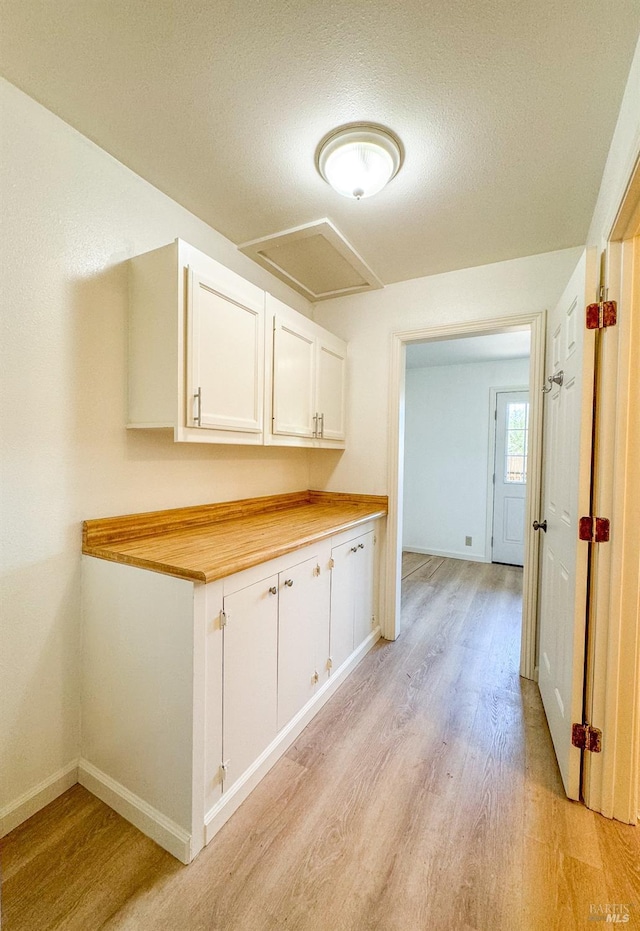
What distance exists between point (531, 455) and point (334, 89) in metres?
2.00

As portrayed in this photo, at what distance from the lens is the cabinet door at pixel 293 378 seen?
2.11 metres

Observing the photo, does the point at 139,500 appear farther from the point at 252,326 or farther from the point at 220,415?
the point at 252,326

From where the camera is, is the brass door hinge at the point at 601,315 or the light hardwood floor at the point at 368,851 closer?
the light hardwood floor at the point at 368,851

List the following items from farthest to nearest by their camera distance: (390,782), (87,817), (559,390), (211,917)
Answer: (559,390), (390,782), (87,817), (211,917)

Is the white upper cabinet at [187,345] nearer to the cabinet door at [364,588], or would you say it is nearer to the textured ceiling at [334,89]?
the textured ceiling at [334,89]

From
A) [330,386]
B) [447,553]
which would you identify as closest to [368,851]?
[330,386]

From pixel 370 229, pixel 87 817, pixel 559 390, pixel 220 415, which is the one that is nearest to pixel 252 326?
pixel 220 415

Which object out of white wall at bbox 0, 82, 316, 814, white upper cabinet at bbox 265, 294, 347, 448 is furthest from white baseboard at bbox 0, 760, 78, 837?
white upper cabinet at bbox 265, 294, 347, 448

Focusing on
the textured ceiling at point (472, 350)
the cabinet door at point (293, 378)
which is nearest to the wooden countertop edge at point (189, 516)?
the cabinet door at point (293, 378)

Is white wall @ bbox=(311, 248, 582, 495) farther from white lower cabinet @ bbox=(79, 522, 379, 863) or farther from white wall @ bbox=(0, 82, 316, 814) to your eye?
white wall @ bbox=(0, 82, 316, 814)

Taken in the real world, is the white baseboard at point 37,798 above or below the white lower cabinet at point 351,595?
below

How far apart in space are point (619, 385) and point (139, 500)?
195 cm

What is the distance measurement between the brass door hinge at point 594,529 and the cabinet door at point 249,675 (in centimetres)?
120

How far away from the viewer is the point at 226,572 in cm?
126
